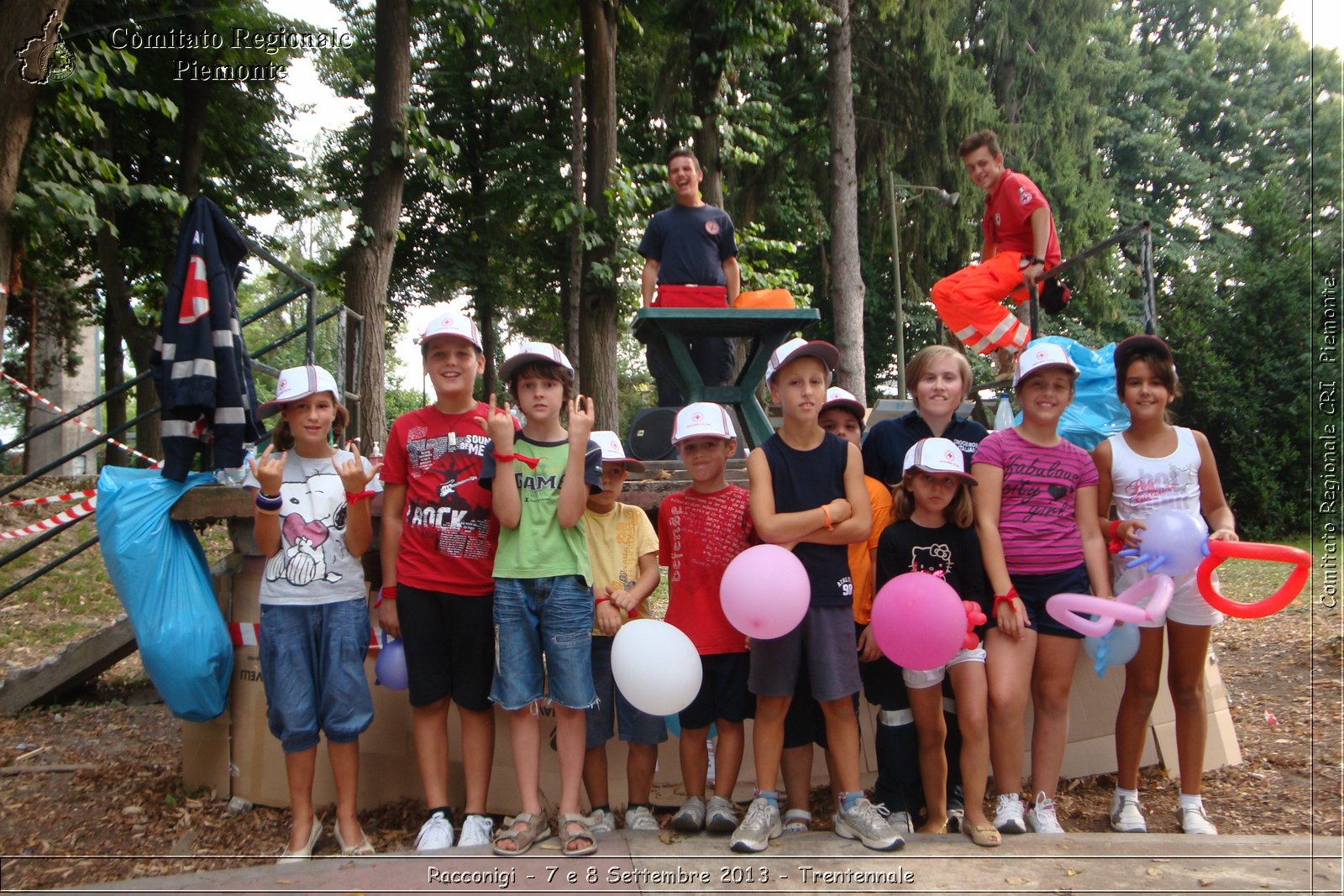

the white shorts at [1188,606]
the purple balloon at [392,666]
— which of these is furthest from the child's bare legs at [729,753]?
the white shorts at [1188,606]

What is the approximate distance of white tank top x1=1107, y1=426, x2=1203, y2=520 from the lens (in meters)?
3.80

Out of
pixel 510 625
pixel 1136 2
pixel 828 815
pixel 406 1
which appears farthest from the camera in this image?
pixel 1136 2

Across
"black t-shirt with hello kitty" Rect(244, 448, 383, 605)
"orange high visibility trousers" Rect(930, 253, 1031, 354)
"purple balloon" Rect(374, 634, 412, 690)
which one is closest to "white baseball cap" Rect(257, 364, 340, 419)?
"black t-shirt with hello kitty" Rect(244, 448, 383, 605)

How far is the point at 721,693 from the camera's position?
3.61 meters

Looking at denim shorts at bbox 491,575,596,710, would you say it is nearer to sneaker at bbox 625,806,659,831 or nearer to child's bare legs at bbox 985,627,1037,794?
sneaker at bbox 625,806,659,831

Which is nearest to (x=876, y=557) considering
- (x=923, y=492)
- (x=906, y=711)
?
(x=923, y=492)

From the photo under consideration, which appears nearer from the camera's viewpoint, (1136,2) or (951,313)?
(951,313)

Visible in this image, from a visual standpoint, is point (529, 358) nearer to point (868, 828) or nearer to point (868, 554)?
point (868, 554)

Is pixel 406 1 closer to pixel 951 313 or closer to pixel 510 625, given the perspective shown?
pixel 951 313

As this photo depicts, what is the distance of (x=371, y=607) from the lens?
4398 millimetres

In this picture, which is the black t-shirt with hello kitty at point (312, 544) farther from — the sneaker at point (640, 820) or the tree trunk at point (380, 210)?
the tree trunk at point (380, 210)

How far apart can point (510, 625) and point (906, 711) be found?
1.52m

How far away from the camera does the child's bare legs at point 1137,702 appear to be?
3.82 metres

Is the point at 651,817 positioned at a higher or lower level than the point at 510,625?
lower
